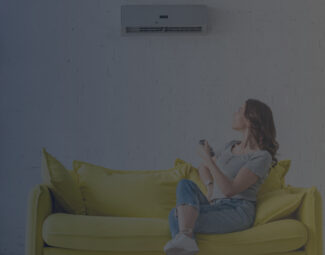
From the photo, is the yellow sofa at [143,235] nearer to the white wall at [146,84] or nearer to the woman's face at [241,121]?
the woman's face at [241,121]

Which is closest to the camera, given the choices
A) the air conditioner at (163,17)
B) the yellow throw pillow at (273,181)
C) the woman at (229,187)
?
the woman at (229,187)

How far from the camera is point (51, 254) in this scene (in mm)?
2400

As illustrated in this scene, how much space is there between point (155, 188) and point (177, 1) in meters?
1.62

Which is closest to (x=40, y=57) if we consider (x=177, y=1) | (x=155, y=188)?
(x=177, y=1)

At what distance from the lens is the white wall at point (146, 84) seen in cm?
363

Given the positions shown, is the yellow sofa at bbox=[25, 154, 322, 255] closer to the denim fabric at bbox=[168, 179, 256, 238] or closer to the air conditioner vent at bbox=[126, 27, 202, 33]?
the denim fabric at bbox=[168, 179, 256, 238]

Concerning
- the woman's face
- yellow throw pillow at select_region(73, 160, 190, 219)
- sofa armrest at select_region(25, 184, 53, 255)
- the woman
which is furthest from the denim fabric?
sofa armrest at select_region(25, 184, 53, 255)

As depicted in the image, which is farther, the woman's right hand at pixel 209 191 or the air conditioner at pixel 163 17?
the air conditioner at pixel 163 17

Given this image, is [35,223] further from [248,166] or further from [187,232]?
[248,166]

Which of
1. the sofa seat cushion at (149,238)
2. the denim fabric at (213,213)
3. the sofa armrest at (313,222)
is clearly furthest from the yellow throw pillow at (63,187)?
the sofa armrest at (313,222)

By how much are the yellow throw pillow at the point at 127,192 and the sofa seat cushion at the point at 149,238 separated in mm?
355

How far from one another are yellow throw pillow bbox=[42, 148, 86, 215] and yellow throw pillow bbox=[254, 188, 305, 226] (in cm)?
103

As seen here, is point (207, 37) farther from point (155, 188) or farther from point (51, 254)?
point (51, 254)

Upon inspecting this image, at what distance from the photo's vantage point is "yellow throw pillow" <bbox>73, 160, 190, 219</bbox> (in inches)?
109
